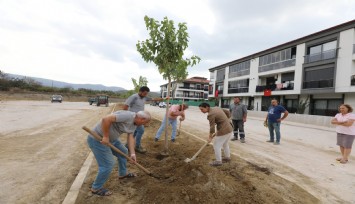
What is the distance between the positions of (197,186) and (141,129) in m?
2.89

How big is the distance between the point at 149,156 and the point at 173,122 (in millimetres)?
2339

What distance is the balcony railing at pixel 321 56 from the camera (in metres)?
24.6

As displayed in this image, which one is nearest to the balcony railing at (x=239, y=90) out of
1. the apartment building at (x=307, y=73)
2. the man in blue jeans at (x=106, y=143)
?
the apartment building at (x=307, y=73)

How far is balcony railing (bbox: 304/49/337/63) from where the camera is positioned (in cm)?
2458

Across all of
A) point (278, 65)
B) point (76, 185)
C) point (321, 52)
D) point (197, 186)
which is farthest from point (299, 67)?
point (76, 185)

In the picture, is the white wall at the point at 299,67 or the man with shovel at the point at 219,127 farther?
the white wall at the point at 299,67

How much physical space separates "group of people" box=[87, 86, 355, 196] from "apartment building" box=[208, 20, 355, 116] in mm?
19627

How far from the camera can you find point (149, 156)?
6.10 metres

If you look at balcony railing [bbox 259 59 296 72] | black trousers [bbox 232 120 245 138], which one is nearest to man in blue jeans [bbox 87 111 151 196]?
black trousers [bbox 232 120 245 138]

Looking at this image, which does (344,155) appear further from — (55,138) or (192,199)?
(55,138)

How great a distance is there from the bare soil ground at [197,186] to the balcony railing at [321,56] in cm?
2502

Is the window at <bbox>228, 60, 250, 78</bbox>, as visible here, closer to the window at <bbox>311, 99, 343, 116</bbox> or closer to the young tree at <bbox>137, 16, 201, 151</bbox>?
the window at <bbox>311, 99, 343, 116</bbox>

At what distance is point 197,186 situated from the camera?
383 cm

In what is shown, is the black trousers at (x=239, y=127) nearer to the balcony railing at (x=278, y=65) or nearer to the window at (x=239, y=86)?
the balcony railing at (x=278, y=65)
